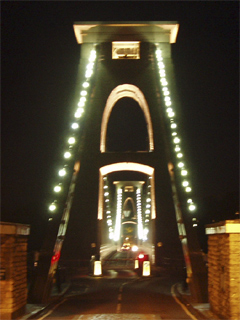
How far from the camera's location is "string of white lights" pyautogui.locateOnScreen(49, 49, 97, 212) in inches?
842

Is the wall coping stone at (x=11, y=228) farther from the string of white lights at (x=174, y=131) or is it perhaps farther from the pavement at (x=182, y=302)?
the string of white lights at (x=174, y=131)

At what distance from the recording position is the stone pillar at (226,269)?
10844 mm

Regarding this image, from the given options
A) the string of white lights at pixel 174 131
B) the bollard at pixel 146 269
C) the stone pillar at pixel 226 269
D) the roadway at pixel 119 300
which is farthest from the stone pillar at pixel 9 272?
the bollard at pixel 146 269

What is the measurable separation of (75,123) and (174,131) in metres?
6.17

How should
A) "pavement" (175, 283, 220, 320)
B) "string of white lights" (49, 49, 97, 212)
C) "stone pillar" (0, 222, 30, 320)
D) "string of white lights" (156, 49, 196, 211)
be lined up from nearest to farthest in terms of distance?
"stone pillar" (0, 222, 30, 320) → "pavement" (175, 283, 220, 320) → "string of white lights" (49, 49, 97, 212) → "string of white lights" (156, 49, 196, 211)

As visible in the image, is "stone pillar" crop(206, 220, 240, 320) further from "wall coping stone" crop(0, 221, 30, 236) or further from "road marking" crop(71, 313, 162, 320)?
"wall coping stone" crop(0, 221, 30, 236)

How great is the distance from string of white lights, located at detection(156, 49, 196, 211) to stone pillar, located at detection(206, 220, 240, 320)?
29.0ft

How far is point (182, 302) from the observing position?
1588 centimetres

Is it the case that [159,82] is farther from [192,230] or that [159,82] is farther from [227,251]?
[227,251]

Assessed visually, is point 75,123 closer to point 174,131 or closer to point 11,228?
point 174,131

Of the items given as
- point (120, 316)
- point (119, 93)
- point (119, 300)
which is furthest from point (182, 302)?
point (119, 93)

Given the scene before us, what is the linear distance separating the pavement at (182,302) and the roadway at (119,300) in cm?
18

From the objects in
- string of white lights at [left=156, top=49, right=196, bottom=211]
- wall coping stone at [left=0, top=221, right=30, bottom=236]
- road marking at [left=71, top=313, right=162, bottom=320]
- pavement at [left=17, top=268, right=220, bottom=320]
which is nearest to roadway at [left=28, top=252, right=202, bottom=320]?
road marking at [left=71, top=313, right=162, bottom=320]

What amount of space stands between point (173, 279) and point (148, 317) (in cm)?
1263
